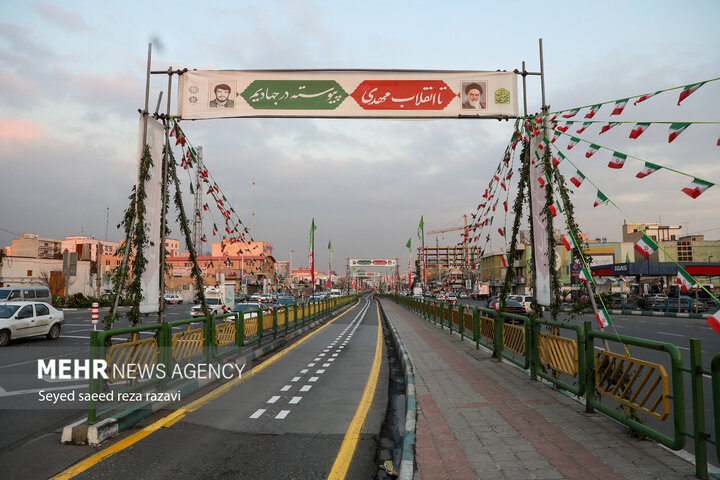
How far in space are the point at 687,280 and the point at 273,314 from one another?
14.4 meters

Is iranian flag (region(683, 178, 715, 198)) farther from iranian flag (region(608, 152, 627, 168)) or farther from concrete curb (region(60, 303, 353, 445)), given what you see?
concrete curb (region(60, 303, 353, 445))

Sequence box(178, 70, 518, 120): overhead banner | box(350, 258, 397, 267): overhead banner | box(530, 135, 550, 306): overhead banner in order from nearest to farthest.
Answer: box(530, 135, 550, 306): overhead banner, box(178, 70, 518, 120): overhead banner, box(350, 258, 397, 267): overhead banner

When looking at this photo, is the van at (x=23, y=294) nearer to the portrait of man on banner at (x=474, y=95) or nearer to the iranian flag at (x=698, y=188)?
the portrait of man on banner at (x=474, y=95)

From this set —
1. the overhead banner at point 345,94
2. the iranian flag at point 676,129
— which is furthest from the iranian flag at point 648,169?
the overhead banner at point 345,94

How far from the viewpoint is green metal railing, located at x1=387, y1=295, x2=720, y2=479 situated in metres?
4.18

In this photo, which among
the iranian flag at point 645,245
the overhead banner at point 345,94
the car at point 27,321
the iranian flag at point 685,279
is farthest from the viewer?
the car at point 27,321

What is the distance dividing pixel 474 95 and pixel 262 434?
25.5 ft

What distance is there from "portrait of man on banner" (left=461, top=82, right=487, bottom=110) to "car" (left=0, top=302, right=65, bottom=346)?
17256 millimetres

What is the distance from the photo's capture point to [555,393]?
772 cm

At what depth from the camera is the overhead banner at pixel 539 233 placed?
9453 mm

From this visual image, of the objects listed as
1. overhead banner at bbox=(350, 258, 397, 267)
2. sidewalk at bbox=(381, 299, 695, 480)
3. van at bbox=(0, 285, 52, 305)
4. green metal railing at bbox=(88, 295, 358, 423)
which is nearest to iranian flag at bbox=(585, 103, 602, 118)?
sidewalk at bbox=(381, 299, 695, 480)

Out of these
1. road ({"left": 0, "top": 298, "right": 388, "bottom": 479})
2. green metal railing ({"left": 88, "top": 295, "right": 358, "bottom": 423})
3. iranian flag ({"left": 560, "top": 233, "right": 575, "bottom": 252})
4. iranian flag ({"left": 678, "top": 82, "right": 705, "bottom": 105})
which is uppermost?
iranian flag ({"left": 678, "top": 82, "right": 705, "bottom": 105})

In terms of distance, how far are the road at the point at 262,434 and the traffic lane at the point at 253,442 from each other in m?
0.01

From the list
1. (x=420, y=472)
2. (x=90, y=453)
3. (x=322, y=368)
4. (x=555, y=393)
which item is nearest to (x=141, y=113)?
(x=90, y=453)
